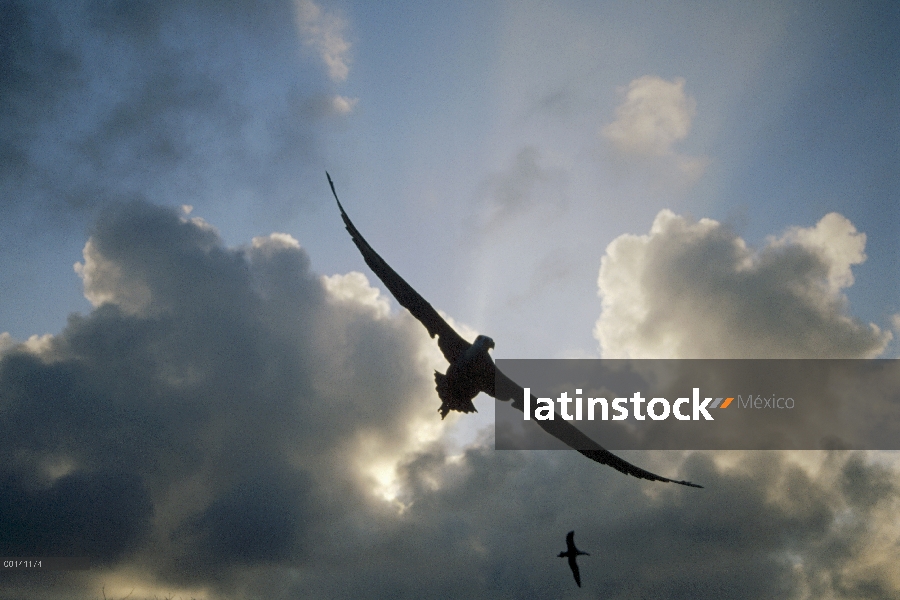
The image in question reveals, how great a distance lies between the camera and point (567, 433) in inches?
577

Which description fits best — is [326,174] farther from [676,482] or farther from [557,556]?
[676,482]

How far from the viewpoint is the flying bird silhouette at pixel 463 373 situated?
12.3 metres

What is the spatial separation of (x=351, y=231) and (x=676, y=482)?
10932mm

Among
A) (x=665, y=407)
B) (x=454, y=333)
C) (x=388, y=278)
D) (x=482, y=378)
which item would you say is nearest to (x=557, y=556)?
(x=482, y=378)

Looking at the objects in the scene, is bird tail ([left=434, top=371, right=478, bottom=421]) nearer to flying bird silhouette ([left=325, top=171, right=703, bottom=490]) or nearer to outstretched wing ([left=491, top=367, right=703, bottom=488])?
flying bird silhouette ([left=325, top=171, right=703, bottom=490])

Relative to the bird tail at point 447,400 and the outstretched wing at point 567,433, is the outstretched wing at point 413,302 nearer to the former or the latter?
the bird tail at point 447,400

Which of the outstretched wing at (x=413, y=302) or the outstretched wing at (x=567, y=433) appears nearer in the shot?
the outstretched wing at (x=413, y=302)

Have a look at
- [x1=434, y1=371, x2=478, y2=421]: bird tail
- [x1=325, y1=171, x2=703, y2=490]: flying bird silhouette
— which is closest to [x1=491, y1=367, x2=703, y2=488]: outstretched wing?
[x1=325, y1=171, x2=703, y2=490]: flying bird silhouette

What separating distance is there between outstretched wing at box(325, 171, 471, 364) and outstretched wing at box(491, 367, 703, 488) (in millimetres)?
1510

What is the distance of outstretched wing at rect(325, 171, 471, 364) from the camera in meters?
12.7

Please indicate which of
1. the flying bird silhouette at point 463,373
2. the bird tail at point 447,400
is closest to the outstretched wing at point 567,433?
the flying bird silhouette at point 463,373

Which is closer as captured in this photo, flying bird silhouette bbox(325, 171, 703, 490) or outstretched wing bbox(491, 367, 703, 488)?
flying bird silhouette bbox(325, 171, 703, 490)

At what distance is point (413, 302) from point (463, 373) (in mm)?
2492

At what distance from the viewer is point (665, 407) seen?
16562 mm
